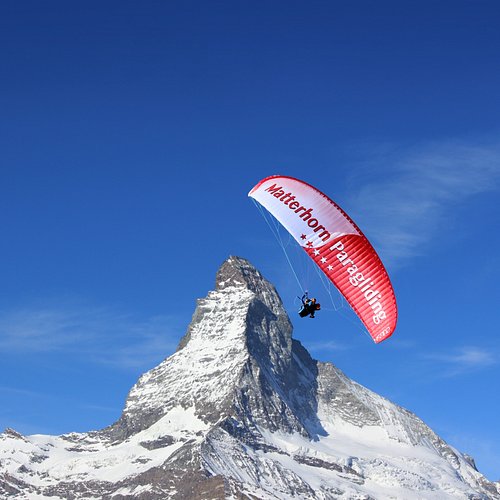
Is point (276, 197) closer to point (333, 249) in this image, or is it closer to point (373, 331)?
point (333, 249)

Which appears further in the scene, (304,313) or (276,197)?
(276,197)

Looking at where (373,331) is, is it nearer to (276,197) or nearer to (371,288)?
(371,288)

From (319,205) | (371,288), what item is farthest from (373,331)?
(319,205)

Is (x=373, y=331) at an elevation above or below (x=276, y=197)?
below

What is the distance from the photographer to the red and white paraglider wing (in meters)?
95.7

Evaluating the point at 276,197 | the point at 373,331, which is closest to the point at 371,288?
the point at 373,331

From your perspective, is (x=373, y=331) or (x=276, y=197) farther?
(x=276, y=197)

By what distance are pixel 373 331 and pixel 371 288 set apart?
142 inches

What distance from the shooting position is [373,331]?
95.3 m

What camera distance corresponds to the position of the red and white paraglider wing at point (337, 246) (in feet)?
314

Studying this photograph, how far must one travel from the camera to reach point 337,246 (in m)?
98.9

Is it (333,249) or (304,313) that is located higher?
(333,249)

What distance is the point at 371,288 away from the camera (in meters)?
96.6

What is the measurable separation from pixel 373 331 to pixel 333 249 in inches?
319
